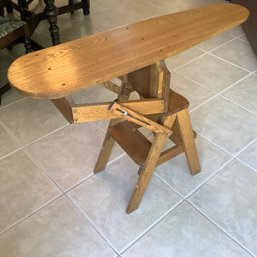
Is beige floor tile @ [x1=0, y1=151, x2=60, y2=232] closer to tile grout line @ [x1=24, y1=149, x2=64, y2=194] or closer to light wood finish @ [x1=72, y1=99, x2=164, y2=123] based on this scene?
tile grout line @ [x1=24, y1=149, x2=64, y2=194]

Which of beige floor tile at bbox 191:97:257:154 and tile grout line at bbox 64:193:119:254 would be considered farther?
beige floor tile at bbox 191:97:257:154

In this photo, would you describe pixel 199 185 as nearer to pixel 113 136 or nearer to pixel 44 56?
pixel 113 136

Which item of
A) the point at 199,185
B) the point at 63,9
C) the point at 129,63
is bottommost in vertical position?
the point at 199,185

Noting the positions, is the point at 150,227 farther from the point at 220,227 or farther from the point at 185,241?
the point at 220,227

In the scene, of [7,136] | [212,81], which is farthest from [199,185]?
[7,136]

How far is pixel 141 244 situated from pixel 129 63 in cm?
73

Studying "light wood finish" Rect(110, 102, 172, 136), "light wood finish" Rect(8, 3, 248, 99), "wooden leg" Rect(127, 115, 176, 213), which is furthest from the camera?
"wooden leg" Rect(127, 115, 176, 213)

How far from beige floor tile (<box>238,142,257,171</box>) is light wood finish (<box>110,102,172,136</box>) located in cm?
63

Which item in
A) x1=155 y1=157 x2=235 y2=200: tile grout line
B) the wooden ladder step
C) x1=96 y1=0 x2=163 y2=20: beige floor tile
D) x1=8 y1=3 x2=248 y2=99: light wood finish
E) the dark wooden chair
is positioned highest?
x1=8 y1=3 x2=248 y2=99: light wood finish

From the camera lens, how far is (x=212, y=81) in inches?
86.7

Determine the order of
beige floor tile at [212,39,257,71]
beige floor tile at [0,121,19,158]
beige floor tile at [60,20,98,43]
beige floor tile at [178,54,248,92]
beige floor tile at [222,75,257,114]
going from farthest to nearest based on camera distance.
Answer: beige floor tile at [60,20,98,43]
beige floor tile at [212,39,257,71]
beige floor tile at [178,54,248,92]
beige floor tile at [222,75,257,114]
beige floor tile at [0,121,19,158]

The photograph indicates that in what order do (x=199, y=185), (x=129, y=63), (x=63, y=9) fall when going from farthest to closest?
(x=63, y=9) < (x=199, y=185) < (x=129, y=63)

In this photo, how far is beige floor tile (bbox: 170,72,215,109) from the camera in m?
2.04

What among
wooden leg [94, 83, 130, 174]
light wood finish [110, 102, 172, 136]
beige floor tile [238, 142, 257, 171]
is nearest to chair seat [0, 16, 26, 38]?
wooden leg [94, 83, 130, 174]
